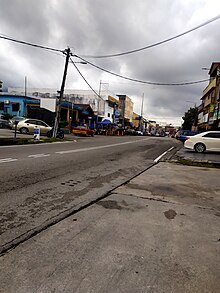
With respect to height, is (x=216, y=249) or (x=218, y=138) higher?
(x=218, y=138)

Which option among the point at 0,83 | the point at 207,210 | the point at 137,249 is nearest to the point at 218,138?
the point at 207,210

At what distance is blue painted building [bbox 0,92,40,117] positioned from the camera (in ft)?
136

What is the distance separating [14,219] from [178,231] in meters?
2.54

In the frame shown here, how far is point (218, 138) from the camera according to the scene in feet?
51.1

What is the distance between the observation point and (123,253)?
276 cm

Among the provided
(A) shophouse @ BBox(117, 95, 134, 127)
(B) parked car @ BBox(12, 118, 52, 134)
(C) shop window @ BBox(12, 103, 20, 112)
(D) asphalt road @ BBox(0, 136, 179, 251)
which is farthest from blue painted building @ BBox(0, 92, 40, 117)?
(A) shophouse @ BBox(117, 95, 134, 127)

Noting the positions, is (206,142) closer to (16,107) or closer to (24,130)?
(24,130)

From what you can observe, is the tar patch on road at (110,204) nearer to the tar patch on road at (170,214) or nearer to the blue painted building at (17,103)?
Result: the tar patch on road at (170,214)

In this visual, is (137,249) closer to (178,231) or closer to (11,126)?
(178,231)

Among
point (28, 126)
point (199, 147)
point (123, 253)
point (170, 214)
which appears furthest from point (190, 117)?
point (123, 253)

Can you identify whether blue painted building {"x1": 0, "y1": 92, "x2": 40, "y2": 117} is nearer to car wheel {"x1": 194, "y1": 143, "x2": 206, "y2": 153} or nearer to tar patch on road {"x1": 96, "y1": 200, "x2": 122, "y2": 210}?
car wheel {"x1": 194, "y1": 143, "x2": 206, "y2": 153}

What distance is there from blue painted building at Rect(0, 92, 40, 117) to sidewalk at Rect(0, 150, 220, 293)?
133 feet

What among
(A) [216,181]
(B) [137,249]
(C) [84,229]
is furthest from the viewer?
(A) [216,181]

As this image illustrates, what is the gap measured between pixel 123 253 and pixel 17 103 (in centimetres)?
4327
